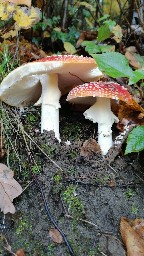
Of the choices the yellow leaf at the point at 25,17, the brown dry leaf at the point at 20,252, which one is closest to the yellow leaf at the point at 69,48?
the yellow leaf at the point at 25,17

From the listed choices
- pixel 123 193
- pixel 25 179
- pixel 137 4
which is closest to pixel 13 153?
pixel 25 179

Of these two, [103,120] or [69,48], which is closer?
[103,120]

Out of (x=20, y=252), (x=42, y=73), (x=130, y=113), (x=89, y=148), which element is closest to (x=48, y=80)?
(x=42, y=73)

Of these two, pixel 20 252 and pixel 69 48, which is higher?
pixel 69 48

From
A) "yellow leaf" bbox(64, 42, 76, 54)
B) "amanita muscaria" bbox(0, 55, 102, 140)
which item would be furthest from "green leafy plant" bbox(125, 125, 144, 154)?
"yellow leaf" bbox(64, 42, 76, 54)

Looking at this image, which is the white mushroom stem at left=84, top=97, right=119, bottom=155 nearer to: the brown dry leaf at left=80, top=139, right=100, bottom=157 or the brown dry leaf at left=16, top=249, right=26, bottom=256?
the brown dry leaf at left=80, top=139, right=100, bottom=157

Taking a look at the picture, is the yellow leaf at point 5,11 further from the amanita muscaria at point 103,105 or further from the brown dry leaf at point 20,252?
the brown dry leaf at point 20,252

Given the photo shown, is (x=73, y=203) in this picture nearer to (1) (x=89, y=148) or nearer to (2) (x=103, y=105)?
(1) (x=89, y=148)
